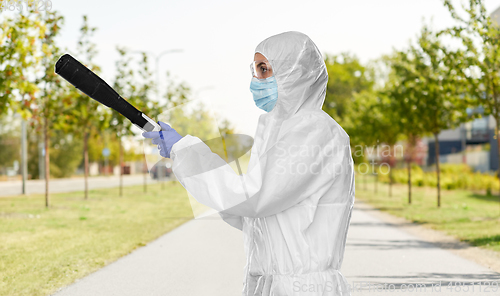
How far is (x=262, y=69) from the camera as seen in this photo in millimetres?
1896

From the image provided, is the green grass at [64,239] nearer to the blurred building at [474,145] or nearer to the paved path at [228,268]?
the paved path at [228,268]

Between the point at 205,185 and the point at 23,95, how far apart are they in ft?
41.7

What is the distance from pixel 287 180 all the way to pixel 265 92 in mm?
440

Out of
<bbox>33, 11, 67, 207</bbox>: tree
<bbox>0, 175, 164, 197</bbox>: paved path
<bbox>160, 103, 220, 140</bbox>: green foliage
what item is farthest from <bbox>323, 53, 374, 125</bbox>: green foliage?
<bbox>160, 103, 220, 140</bbox>: green foliage

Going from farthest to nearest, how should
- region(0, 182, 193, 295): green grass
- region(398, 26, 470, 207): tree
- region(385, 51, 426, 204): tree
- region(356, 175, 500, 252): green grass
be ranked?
region(385, 51, 426, 204): tree
region(398, 26, 470, 207): tree
region(356, 175, 500, 252): green grass
region(0, 182, 193, 295): green grass

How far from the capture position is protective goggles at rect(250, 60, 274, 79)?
1.87 meters

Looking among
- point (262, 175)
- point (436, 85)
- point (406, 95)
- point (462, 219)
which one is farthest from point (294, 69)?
point (406, 95)

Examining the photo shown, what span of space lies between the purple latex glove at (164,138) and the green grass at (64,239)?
1.41 m

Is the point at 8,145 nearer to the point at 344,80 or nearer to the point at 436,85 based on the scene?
the point at 344,80

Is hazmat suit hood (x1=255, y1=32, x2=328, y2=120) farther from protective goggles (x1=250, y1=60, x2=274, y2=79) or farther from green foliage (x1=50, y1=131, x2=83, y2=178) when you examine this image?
green foliage (x1=50, y1=131, x2=83, y2=178)

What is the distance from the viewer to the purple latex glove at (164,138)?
5.41ft

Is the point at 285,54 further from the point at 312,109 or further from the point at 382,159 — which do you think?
the point at 382,159

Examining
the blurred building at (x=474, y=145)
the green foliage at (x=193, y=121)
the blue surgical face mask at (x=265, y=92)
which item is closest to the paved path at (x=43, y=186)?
the blurred building at (x=474, y=145)

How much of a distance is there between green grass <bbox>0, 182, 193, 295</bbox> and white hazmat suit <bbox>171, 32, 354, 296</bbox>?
4.46 feet
